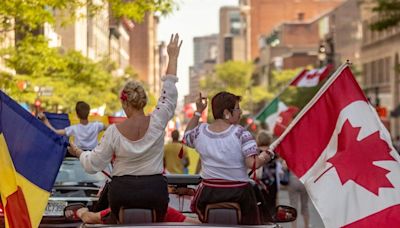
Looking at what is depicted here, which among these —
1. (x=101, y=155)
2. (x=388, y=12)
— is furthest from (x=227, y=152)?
(x=388, y=12)

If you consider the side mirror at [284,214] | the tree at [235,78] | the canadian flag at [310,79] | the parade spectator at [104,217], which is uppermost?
the canadian flag at [310,79]

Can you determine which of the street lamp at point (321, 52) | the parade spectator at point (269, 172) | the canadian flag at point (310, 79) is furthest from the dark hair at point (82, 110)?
the street lamp at point (321, 52)

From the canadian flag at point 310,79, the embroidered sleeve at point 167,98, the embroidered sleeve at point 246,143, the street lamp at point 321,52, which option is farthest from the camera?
the street lamp at point 321,52

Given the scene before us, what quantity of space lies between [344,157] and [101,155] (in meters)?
2.02

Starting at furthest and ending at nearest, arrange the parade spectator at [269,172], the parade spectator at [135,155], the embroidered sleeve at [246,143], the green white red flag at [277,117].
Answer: the green white red flag at [277,117], the parade spectator at [269,172], the embroidered sleeve at [246,143], the parade spectator at [135,155]

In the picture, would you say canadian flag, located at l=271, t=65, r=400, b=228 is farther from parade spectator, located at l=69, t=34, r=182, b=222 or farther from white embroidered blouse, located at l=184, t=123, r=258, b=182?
Result: parade spectator, located at l=69, t=34, r=182, b=222

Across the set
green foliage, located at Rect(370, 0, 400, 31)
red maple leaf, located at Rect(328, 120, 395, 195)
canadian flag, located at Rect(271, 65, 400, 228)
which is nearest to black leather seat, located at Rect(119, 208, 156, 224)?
canadian flag, located at Rect(271, 65, 400, 228)

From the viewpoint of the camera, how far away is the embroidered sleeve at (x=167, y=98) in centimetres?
777

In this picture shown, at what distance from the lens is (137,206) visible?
7461 millimetres

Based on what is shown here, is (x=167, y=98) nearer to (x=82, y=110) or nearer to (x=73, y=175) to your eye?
(x=73, y=175)

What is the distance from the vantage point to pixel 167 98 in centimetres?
784

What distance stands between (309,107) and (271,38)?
161 meters

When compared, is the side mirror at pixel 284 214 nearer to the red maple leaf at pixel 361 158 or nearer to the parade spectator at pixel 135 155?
the red maple leaf at pixel 361 158

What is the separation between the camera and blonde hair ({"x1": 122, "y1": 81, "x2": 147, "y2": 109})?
761 centimetres
